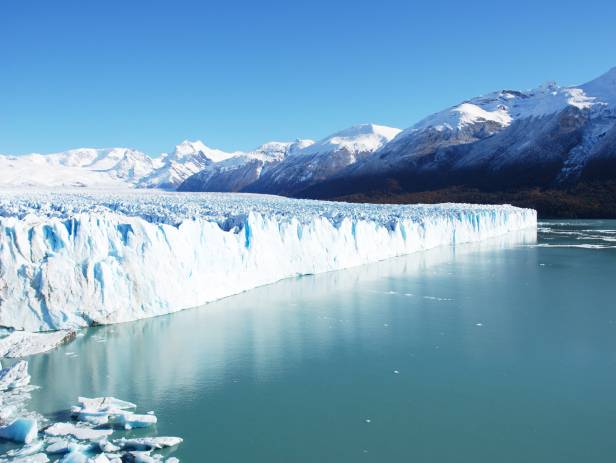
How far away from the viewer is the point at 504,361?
19.7 feet

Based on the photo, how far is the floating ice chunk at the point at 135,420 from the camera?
14.0 feet

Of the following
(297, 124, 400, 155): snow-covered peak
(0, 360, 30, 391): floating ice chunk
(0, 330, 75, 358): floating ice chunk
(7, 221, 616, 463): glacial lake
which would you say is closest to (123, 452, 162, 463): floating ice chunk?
(7, 221, 616, 463): glacial lake

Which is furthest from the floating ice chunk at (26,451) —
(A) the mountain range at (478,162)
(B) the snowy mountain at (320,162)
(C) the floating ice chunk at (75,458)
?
(B) the snowy mountain at (320,162)

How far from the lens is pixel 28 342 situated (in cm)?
621

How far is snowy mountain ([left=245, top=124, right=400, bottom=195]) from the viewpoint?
266 ft

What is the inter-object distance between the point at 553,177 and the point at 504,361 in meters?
46.5

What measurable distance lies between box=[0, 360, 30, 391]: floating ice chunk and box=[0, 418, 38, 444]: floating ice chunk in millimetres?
1056

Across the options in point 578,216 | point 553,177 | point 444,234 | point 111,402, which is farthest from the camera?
point 553,177

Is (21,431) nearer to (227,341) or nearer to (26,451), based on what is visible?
(26,451)

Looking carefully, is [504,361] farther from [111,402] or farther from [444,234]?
[444,234]

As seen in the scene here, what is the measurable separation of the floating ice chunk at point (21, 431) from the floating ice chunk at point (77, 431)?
0.40ft

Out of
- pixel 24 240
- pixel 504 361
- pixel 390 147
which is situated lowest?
pixel 504 361

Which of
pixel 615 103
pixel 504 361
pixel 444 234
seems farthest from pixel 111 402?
pixel 615 103

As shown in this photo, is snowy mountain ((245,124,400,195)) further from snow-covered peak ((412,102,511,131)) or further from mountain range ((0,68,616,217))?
snow-covered peak ((412,102,511,131))
